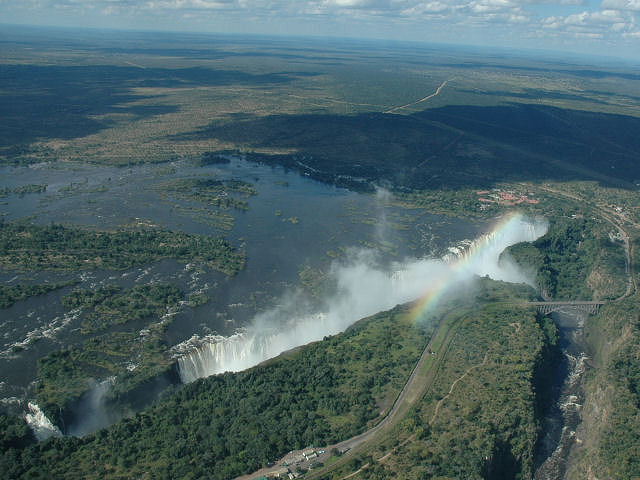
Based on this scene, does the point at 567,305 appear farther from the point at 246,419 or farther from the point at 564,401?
the point at 246,419

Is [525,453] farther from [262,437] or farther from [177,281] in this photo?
[177,281]

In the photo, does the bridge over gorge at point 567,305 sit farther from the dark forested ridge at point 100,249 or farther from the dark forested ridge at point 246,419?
the dark forested ridge at point 100,249

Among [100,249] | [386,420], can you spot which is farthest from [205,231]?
[386,420]

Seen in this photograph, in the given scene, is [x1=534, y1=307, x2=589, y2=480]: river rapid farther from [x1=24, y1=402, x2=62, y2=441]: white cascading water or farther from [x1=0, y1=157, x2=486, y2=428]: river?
[x1=24, y1=402, x2=62, y2=441]: white cascading water

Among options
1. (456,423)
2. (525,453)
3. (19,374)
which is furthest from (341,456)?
(19,374)

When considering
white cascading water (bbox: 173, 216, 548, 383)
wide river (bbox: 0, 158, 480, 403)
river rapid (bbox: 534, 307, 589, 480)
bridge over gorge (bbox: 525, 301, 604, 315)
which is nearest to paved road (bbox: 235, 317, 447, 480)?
river rapid (bbox: 534, 307, 589, 480)

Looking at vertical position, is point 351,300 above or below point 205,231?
below
